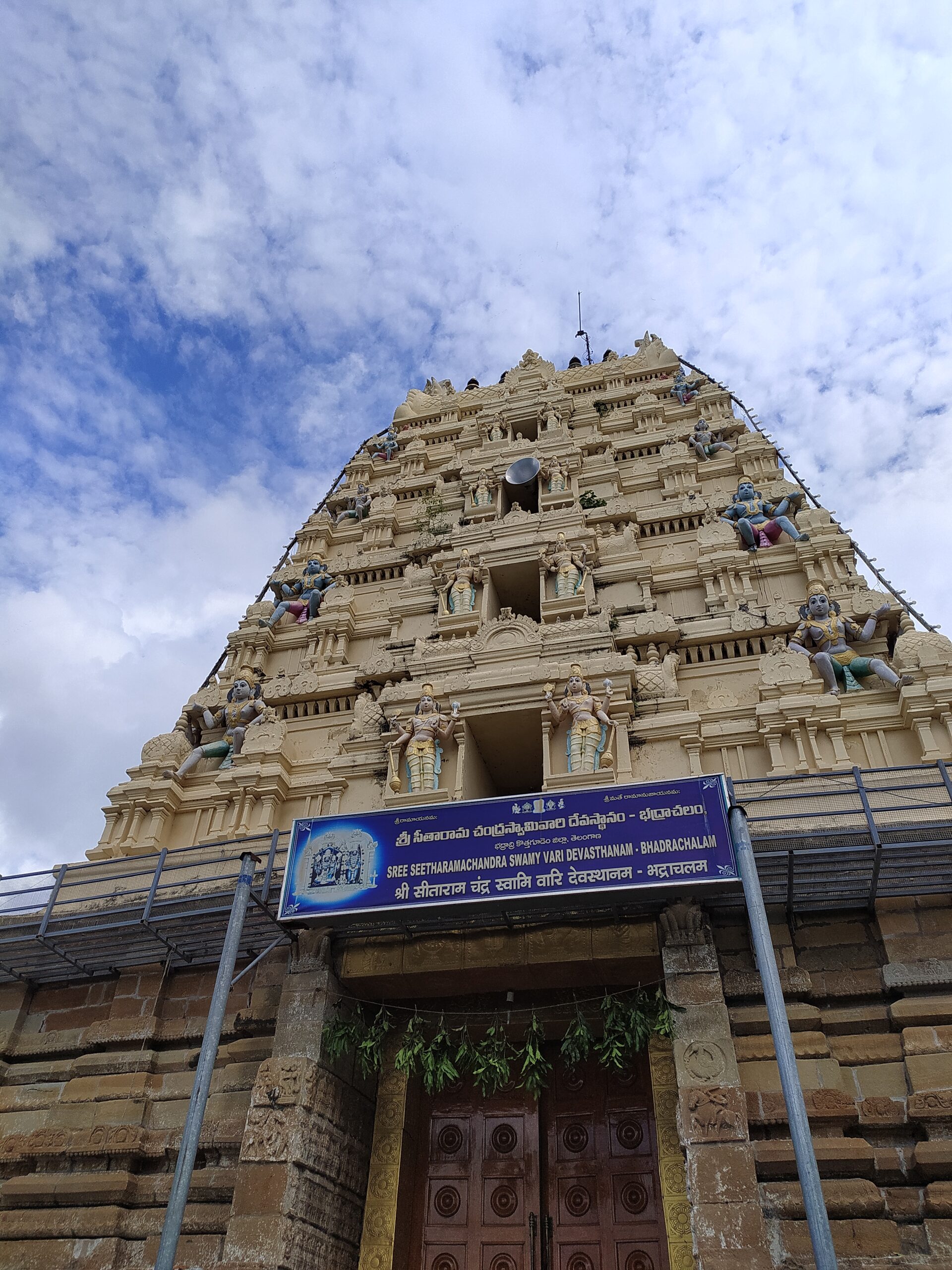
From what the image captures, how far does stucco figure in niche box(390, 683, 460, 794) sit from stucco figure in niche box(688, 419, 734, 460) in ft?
30.1

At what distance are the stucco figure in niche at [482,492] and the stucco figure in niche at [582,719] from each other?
21.8 ft

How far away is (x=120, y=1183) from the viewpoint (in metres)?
10.4

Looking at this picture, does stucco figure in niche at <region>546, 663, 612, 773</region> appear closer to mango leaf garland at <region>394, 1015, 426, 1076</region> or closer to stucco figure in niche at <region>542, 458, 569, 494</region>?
mango leaf garland at <region>394, 1015, 426, 1076</region>

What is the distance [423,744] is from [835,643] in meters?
6.31

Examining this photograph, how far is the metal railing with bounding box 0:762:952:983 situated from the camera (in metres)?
9.48

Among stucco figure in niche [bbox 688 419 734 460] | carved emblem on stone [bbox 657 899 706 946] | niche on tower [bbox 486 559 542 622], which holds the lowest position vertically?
carved emblem on stone [bbox 657 899 706 946]

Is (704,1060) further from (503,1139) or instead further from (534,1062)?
(503,1139)

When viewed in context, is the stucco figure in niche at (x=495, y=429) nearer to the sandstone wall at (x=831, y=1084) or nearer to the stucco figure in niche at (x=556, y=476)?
the stucco figure in niche at (x=556, y=476)

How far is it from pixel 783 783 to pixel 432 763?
15.8 ft

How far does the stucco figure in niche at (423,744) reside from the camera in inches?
509

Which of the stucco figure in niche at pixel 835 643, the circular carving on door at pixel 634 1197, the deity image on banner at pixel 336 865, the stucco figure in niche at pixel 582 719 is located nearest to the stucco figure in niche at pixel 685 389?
the stucco figure in niche at pixel 835 643

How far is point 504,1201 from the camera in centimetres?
1079

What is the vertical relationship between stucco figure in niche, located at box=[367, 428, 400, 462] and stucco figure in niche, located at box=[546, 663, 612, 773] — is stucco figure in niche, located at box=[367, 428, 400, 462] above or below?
above

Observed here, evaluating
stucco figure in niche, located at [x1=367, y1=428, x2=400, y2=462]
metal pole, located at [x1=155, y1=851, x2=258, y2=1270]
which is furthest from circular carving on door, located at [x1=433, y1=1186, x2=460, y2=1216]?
stucco figure in niche, located at [x1=367, y1=428, x2=400, y2=462]
